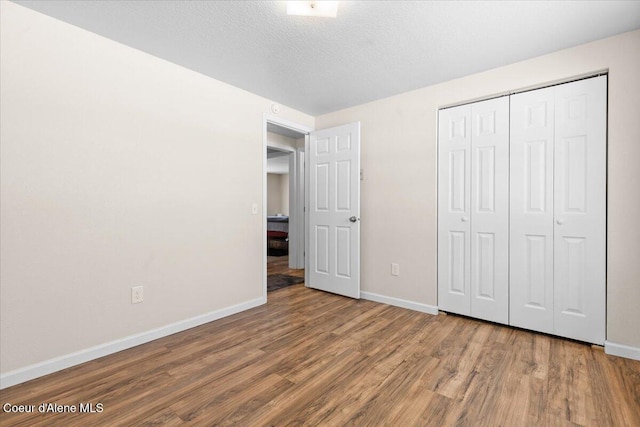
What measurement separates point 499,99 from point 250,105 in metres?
2.46

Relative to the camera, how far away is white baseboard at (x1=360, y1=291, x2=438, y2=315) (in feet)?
10.0

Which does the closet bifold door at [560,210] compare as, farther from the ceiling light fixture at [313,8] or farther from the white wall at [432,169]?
the ceiling light fixture at [313,8]

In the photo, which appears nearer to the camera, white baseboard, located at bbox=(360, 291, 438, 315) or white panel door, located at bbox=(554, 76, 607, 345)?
white panel door, located at bbox=(554, 76, 607, 345)

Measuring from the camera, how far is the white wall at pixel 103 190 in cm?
183

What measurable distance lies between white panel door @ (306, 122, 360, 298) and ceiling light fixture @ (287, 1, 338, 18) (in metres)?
1.70

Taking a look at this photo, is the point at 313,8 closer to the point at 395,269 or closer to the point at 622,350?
the point at 395,269

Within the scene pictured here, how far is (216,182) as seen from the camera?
2.90 m

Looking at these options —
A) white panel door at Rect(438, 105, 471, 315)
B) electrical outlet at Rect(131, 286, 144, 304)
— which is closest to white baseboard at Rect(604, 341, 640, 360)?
white panel door at Rect(438, 105, 471, 315)

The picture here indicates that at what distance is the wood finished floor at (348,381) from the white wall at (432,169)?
0.58 metres

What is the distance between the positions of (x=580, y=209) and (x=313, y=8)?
250 cm

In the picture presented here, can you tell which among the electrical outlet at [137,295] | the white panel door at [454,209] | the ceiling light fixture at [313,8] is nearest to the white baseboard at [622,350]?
the white panel door at [454,209]

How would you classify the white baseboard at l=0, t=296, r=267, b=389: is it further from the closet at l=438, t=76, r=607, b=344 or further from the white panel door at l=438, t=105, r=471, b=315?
the closet at l=438, t=76, r=607, b=344

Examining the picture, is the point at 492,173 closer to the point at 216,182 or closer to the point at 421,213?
the point at 421,213

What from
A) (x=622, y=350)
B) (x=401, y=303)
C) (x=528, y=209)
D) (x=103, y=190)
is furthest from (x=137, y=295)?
(x=622, y=350)
